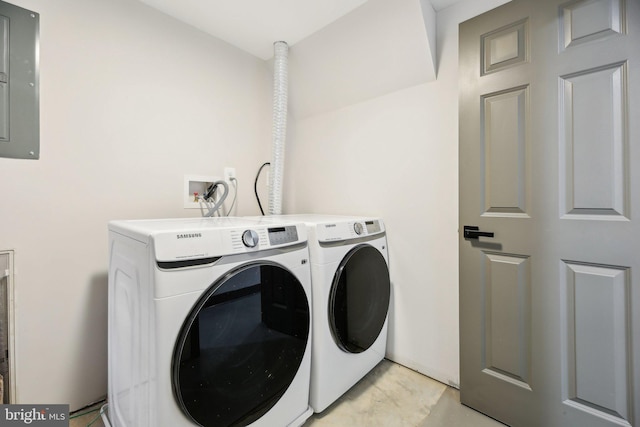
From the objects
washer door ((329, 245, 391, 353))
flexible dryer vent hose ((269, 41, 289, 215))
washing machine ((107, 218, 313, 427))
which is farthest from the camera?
flexible dryer vent hose ((269, 41, 289, 215))

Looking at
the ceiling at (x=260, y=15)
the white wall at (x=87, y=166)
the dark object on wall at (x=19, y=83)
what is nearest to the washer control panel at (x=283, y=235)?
the white wall at (x=87, y=166)

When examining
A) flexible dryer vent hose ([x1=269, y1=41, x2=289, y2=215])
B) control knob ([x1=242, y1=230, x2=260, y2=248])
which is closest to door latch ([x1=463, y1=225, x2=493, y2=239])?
control knob ([x1=242, y1=230, x2=260, y2=248])

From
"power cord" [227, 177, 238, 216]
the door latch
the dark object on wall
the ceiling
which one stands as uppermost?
the ceiling

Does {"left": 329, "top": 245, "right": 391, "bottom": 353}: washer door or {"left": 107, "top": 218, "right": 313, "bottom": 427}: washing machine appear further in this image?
{"left": 329, "top": 245, "right": 391, "bottom": 353}: washer door

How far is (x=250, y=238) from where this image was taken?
1029mm

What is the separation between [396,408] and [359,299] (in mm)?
→ 573

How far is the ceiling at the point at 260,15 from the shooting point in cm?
156

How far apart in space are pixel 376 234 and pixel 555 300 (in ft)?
A: 2.89

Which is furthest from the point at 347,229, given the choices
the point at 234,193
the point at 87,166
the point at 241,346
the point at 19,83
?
the point at 19,83

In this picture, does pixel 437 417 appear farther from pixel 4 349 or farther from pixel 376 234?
pixel 4 349

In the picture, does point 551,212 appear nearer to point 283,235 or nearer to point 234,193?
point 283,235

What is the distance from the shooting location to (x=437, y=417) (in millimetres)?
1350

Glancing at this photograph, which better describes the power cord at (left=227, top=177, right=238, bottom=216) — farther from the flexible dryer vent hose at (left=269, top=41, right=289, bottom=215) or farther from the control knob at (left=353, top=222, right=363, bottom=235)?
the control knob at (left=353, top=222, right=363, bottom=235)

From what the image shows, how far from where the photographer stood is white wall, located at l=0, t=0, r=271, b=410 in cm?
125
